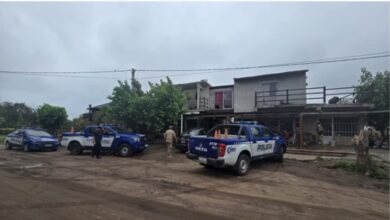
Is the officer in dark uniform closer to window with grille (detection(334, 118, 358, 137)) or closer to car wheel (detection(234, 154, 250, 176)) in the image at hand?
car wheel (detection(234, 154, 250, 176))

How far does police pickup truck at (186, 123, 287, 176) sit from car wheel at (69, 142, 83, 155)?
9.25 metres

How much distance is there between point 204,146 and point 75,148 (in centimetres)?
1053

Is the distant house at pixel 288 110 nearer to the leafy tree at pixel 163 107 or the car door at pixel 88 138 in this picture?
the leafy tree at pixel 163 107

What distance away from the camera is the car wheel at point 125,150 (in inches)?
680

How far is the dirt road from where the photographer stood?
6347mm

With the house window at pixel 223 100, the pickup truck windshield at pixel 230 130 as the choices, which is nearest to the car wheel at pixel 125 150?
the pickup truck windshield at pixel 230 130

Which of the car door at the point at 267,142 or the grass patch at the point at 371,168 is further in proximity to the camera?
the car door at the point at 267,142

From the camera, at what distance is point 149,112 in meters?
21.3

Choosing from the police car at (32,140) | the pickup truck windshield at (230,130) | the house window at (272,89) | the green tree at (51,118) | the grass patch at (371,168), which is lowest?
the grass patch at (371,168)

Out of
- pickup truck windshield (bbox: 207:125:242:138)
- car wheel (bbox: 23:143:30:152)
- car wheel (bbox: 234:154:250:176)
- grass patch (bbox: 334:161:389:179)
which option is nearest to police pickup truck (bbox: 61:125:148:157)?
car wheel (bbox: 23:143:30:152)

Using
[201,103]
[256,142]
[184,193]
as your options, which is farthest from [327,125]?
[184,193]

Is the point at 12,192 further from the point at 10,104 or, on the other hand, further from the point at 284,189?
the point at 10,104

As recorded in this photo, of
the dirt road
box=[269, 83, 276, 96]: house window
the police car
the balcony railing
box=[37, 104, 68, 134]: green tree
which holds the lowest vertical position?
the dirt road

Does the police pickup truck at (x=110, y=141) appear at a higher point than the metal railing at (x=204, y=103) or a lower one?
lower
